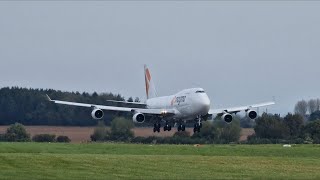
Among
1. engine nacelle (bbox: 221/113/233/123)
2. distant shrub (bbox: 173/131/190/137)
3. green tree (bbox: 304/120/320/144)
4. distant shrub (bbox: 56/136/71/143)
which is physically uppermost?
engine nacelle (bbox: 221/113/233/123)

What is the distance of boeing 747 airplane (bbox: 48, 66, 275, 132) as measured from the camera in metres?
91.8

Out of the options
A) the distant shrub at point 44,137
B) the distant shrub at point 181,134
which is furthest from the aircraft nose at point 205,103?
the distant shrub at point 44,137

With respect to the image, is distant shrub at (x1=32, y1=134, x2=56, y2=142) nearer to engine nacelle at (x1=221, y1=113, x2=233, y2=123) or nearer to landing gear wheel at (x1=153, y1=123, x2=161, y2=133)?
landing gear wheel at (x1=153, y1=123, x2=161, y2=133)

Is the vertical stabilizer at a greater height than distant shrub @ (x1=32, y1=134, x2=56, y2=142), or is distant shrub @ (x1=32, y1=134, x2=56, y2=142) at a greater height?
the vertical stabilizer

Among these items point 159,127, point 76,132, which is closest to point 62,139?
point 76,132

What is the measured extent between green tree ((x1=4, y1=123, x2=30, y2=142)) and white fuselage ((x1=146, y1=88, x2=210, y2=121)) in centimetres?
1608

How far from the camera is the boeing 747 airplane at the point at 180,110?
9181 centimetres

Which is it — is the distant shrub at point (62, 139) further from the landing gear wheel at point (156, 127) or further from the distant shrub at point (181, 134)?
the distant shrub at point (181, 134)

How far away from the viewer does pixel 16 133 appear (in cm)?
10212

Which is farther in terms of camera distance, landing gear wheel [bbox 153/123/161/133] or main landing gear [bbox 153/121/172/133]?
landing gear wheel [bbox 153/123/161/133]

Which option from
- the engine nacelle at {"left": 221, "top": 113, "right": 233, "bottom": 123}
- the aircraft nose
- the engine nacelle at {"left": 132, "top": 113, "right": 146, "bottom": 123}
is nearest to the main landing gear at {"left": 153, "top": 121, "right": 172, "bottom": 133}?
the engine nacelle at {"left": 132, "top": 113, "right": 146, "bottom": 123}

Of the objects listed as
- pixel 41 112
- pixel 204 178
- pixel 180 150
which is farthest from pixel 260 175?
pixel 41 112

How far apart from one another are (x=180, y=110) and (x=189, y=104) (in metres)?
2.78

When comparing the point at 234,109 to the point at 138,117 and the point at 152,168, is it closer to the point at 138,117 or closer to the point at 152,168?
the point at 138,117
